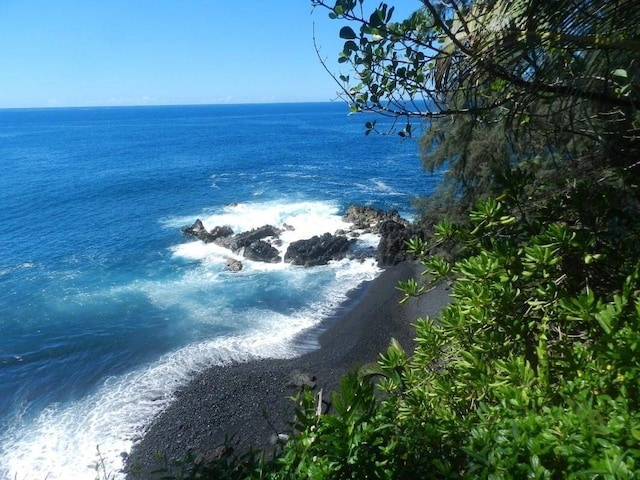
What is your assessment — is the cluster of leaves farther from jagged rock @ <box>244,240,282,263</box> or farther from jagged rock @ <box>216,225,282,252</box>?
jagged rock @ <box>216,225,282,252</box>

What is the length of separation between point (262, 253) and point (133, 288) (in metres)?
7.20

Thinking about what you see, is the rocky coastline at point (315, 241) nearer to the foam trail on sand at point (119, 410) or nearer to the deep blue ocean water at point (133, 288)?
the deep blue ocean water at point (133, 288)

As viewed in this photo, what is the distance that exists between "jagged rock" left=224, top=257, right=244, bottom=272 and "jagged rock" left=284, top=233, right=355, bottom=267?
265 centimetres

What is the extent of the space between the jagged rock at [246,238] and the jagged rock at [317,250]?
9.56ft

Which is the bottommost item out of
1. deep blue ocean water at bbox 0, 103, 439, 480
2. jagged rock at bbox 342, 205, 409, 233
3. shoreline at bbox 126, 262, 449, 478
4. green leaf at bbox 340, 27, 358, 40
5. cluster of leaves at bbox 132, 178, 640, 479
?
deep blue ocean water at bbox 0, 103, 439, 480

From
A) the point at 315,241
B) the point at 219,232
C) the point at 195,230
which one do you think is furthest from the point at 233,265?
the point at 195,230

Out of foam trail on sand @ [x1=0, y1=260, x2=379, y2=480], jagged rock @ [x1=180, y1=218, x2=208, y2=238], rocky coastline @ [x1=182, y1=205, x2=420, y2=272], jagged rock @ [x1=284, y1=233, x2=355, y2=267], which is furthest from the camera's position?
jagged rock @ [x1=180, y1=218, x2=208, y2=238]

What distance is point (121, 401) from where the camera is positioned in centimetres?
1545

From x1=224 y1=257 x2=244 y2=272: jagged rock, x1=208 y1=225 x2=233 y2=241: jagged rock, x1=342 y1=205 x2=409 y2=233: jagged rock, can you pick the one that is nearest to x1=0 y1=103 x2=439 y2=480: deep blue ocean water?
x1=224 y1=257 x2=244 y2=272: jagged rock

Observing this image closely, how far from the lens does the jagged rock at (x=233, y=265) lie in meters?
25.9

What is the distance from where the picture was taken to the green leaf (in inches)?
134

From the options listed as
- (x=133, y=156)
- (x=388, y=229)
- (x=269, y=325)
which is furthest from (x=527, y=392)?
(x=133, y=156)

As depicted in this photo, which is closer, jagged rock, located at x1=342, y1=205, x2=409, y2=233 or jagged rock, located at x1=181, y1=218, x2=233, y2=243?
jagged rock, located at x1=181, y1=218, x2=233, y2=243

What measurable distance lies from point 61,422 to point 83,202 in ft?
95.0
